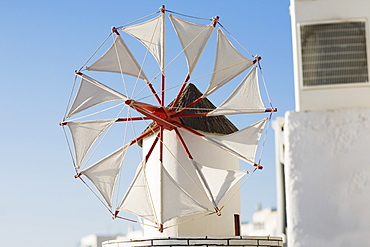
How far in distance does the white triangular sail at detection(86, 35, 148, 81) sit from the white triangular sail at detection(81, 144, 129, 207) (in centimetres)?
151

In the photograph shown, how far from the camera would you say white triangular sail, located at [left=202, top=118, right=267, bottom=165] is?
12.8 m

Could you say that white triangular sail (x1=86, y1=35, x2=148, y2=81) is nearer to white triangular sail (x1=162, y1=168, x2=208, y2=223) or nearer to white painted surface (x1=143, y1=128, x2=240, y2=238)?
white painted surface (x1=143, y1=128, x2=240, y2=238)

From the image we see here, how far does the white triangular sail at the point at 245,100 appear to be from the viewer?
1263 cm

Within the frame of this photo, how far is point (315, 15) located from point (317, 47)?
1.07 feet

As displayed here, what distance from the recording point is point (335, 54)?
6.77 m

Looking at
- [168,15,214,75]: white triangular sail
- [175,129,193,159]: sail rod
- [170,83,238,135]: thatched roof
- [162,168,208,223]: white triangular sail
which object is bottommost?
[162,168,208,223]: white triangular sail

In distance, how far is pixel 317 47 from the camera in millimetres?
6848

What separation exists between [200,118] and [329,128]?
6626 mm

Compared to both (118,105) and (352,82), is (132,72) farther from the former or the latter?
(352,82)

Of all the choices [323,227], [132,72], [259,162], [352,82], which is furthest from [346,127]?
[132,72]

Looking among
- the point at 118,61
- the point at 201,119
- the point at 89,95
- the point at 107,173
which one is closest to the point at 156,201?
the point at 107,173

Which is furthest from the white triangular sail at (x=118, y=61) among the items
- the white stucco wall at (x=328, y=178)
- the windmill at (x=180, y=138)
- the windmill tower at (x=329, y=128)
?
the white stucco wall at (x=328, y=178)

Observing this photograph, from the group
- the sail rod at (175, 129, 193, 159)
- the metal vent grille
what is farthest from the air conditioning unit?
the sail rod at (175, 129, 193, 159)

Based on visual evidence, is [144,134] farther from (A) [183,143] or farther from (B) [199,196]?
(B) [199,196]
